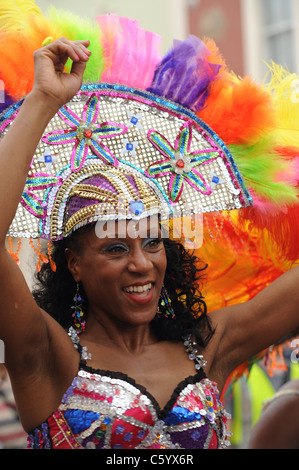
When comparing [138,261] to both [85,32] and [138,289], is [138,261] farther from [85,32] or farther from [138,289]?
[85,32]

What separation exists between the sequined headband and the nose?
0.13 meters

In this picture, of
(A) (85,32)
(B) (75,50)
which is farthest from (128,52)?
(B) (75,50)

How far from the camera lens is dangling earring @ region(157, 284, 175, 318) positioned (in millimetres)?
2941

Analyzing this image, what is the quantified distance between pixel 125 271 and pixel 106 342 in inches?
11.9

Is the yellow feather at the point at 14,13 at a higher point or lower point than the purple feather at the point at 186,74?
higher

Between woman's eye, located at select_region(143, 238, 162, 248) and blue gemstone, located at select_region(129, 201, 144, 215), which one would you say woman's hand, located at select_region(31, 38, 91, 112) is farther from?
woman's eye, located at select_region(143, 238, 162, 248)

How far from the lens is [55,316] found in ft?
9.43

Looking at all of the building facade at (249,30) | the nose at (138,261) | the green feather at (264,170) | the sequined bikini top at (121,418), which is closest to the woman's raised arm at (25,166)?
the sequined bikini top at (121,418)

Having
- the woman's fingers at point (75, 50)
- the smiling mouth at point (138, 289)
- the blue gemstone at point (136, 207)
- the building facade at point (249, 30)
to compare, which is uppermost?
the building facade at point (249, 30)

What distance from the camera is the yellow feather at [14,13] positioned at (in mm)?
2797

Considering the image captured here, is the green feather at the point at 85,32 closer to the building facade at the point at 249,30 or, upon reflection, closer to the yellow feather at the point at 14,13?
the yellow feather at the point at 14,13

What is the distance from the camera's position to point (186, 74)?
9.86 ft

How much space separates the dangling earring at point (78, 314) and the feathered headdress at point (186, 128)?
38cm
